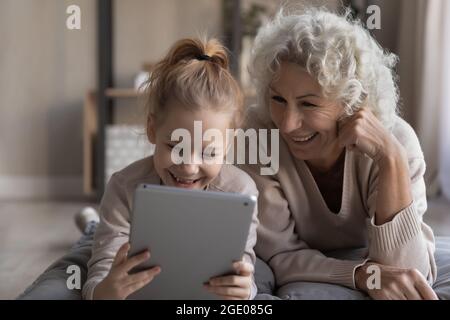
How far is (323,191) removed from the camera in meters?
1.63

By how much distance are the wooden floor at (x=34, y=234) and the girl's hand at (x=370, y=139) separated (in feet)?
4.90

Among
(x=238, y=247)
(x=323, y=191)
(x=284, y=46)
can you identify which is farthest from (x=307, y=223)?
(x=238, y=247)

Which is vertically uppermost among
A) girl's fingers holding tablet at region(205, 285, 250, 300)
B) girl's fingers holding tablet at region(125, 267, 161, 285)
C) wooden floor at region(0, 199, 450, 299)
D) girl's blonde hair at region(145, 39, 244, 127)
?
girl's blonde hair at region(145, 39, 244, 127)

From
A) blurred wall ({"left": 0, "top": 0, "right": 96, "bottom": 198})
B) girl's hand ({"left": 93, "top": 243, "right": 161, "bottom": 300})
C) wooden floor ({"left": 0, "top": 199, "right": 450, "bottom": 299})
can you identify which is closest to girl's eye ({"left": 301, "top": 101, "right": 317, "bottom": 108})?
girl's hand ({"left": 93, "top": 243, "right": 161, "bottom": 300})

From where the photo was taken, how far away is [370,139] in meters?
1.43

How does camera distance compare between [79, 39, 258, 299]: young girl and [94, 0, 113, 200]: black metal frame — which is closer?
[79, 39, 258, 299]: young girl

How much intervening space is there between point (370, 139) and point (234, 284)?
1.61 feet

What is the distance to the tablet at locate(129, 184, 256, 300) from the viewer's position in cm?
103

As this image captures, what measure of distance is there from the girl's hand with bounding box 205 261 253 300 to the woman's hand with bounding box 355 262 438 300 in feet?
1.16

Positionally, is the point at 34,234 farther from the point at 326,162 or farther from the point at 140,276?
the point at 140,276

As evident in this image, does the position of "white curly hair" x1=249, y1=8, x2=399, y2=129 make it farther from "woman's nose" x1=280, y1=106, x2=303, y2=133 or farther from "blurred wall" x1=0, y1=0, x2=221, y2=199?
"blurred wall" x1=0, y1=0, x2=221, y2=199

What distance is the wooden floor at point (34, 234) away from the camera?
2709 mm

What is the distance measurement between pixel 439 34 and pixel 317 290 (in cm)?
308

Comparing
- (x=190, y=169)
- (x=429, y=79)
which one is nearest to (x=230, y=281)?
(x=190, y=169)
